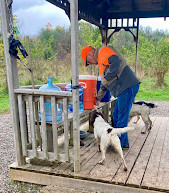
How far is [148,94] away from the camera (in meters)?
10.4

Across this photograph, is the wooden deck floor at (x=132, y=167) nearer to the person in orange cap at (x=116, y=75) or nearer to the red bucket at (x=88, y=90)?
the person in orange cap at (x=116, y=75)

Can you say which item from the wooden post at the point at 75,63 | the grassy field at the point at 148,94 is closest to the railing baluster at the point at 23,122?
the wooden post at the point at 75,63

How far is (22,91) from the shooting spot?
287 centimetres

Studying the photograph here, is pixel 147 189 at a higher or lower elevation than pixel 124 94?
lower

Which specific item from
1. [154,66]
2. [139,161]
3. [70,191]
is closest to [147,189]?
[139,161]

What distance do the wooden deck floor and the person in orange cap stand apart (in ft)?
1.97

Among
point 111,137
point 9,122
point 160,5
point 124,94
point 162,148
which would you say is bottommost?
point 9,122

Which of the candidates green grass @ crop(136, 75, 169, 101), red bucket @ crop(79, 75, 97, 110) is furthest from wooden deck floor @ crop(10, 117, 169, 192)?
green grass @ crop(136, 75, 169, 101)

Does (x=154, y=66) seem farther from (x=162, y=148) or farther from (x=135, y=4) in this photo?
(x=162, y=148)

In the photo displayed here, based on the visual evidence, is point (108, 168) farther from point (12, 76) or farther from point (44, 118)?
point (12, 76)

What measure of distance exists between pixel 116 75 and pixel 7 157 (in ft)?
9.25

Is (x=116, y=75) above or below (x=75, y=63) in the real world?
below

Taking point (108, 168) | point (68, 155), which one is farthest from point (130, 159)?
point (68, 155)

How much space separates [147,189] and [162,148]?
1.33m
